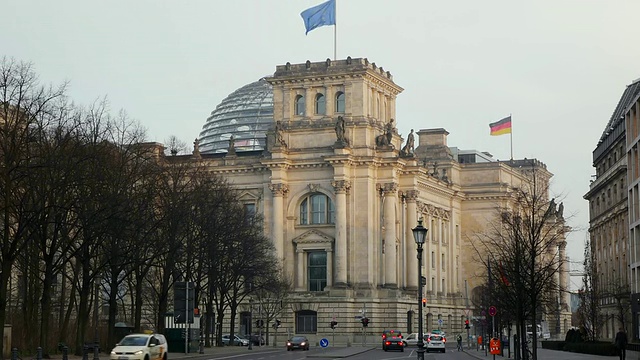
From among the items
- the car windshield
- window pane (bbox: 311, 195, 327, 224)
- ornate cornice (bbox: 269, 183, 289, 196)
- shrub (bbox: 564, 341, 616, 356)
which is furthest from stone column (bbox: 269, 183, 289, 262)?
the car windshield

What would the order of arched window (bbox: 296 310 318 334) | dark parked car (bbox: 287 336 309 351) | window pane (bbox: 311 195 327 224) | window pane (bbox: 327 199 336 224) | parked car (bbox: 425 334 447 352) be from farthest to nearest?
window pane (bbox: 311 195 327 224), window pane (bbox: 327 199 336 224), arched window (bbox: 296 310 318 334), parked car (bbox: 425 334 447 352), dark parked car (bbox: 287 336 309 351)

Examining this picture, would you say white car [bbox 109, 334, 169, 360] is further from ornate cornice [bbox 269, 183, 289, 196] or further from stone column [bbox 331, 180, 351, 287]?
ornate cornice [bbox 269, 183, 289, 196]

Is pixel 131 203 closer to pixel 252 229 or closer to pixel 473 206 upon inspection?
pixel 252 229

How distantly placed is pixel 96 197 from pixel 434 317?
88.6 meters

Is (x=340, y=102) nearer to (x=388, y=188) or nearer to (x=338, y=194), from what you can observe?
(x=338, y=194)

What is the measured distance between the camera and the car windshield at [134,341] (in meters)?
53.7

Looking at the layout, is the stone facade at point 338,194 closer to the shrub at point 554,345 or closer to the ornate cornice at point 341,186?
the ornate cornice at point 341,186

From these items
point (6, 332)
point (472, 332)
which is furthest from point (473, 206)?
point (6, 332)

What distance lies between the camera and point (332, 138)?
131375 millimetres

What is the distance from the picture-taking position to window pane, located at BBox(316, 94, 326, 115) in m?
133

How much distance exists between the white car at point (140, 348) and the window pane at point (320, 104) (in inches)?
3087

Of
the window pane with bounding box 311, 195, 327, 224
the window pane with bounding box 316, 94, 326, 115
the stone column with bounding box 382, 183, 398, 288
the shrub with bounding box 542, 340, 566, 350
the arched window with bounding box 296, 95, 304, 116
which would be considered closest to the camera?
the shrub with bounding box 542, 340, 566, 350

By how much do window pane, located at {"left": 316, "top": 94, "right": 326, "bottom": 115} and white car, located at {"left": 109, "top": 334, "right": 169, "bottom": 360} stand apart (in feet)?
257

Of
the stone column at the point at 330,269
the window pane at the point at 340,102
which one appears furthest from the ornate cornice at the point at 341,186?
the window pane at the point at 340,102
